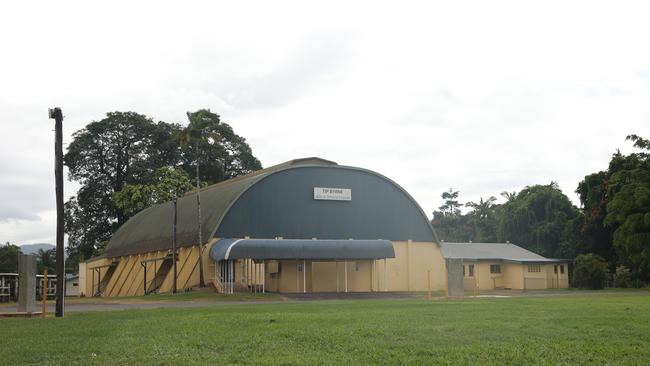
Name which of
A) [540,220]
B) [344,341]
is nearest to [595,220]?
[540,220]

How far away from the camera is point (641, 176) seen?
5953 centimetres

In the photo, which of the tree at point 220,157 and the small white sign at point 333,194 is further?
the tree at point 220,157

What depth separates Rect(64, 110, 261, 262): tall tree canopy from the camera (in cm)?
8850

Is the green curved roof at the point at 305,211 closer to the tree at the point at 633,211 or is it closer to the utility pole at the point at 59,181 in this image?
the tree at the point at 633,211

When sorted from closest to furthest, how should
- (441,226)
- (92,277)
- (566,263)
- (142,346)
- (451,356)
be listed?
(451,356)
(142,346)
(566,263)
(92,277)
(441,226)

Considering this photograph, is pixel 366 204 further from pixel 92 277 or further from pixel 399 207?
pixel 92 277

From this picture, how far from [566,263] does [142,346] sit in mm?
59317

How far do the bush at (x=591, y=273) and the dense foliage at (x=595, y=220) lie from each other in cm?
242

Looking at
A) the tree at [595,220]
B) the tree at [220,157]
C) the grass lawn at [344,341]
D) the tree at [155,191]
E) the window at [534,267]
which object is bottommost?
the grass lawn at [344,341]

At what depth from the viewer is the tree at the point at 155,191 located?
80.6 meters

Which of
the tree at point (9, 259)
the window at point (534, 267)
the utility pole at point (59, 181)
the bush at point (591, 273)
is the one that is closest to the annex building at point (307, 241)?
the window at point (534, 267)

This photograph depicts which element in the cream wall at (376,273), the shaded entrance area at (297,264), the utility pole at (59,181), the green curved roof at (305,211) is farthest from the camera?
the green curved roof at (305,211)

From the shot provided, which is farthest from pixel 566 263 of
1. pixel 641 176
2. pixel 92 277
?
pixel 92 277

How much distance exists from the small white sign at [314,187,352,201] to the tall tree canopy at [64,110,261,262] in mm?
34744
